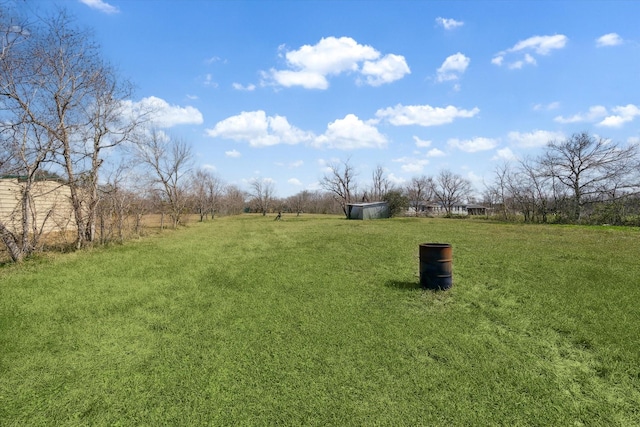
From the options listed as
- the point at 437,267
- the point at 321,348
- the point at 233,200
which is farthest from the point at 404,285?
the point at 233,200

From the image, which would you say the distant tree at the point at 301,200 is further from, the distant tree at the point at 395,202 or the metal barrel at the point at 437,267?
the metal barrel at the point at 437,267

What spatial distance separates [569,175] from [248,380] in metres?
32.0

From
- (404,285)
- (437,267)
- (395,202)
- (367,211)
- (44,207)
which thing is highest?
(395,202)

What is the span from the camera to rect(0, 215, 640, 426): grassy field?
103 inches

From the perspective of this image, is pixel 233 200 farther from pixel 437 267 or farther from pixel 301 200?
pixel 437 267

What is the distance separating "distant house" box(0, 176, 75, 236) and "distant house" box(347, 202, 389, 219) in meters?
→ 24.5

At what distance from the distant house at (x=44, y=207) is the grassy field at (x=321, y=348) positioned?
1584 millimetres

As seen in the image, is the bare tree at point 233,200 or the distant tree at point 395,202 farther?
the bare tree at point 233,200

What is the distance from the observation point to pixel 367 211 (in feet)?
101

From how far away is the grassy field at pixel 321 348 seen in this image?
8.57ft

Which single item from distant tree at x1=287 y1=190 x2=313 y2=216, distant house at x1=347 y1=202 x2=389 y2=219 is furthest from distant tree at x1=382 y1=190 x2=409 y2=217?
distant tree at x1=287 y1=190 x2=313 y2=216

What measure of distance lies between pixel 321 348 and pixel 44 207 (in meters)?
9.98

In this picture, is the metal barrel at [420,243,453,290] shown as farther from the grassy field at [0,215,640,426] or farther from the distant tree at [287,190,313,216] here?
the distant tree at [287,190,313,216]

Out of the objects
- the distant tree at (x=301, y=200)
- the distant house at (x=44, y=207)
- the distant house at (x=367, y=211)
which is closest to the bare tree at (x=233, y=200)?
the distant tree at (x=301, y=200)
